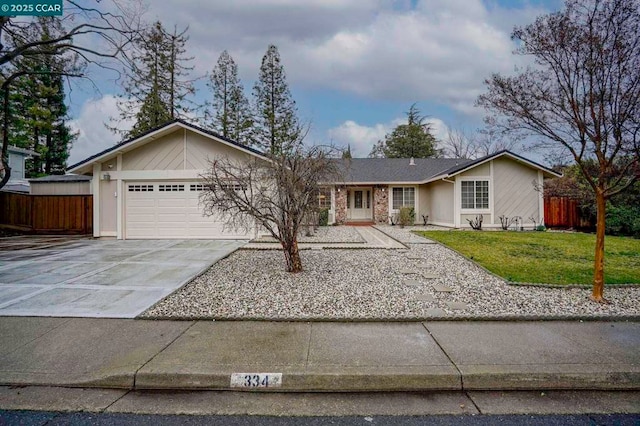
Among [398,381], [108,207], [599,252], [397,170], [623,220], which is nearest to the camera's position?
[398,381]

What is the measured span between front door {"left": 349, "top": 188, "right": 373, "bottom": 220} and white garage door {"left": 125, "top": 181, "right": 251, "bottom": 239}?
9434mm

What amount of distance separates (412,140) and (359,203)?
18007mm

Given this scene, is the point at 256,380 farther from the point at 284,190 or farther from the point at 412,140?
the point at 412,140

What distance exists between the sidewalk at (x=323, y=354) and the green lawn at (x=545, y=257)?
246cm

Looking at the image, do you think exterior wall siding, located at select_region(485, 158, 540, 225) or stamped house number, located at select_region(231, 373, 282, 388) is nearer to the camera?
stamped house number, located at select_region(231, 373, 282, 388)

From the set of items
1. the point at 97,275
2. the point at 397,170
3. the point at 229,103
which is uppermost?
the point at 229,103

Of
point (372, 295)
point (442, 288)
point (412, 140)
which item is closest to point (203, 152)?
point (372, 295)

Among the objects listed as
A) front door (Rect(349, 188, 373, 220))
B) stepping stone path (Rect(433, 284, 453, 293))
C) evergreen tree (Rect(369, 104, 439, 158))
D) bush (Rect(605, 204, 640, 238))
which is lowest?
stepping stone path (Rect(433, 284, 453, 293))

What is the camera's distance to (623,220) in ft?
47.6

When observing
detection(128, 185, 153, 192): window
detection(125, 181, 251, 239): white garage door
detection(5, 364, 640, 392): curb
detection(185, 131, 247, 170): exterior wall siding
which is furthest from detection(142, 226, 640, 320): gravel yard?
detection(128, 185, 153, 192): window

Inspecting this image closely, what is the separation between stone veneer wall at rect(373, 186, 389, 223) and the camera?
19.2 meters

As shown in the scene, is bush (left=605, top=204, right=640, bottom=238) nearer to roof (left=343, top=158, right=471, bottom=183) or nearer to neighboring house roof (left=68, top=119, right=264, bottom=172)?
roof (left=343, top=158, right=471, bottom=183)

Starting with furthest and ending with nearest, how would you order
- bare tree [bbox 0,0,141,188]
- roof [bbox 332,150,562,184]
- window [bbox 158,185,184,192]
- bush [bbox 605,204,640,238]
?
roof [bbox 332,150,562,184], bush [bbox 605,204,640,238], window [bbox 158,185,184,192], bare tree [bbox 0,0,141,188]

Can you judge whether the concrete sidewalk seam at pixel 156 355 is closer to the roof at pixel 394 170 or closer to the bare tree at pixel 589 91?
the bare tree at pixel 589 91
